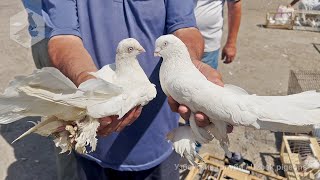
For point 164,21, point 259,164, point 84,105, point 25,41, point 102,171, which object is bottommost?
point 259,164

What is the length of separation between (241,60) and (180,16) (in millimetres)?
3240

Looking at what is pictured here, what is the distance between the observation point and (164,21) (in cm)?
151

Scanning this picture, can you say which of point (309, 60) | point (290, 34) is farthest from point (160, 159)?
point (290, 34)

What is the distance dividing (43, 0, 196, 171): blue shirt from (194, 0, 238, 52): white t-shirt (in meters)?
1.05

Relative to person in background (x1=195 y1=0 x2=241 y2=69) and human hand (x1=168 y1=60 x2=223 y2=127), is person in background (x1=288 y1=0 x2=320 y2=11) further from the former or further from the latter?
human hand (x1=168 y1=60 x2=223 y2=127)

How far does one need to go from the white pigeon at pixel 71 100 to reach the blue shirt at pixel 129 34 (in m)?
0.22

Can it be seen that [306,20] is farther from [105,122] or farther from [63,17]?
[105,122]

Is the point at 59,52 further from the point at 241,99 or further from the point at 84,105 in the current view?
the point at 241,99

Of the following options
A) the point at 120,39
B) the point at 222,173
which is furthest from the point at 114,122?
the point at 222,173

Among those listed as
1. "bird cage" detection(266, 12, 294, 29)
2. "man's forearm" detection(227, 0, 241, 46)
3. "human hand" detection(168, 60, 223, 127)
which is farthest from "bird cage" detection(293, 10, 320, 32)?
"human hand" detection(168, 60, 223, 127)

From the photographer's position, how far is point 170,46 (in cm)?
126

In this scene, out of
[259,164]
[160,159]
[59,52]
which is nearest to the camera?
[59,52]

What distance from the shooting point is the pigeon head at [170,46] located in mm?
1255

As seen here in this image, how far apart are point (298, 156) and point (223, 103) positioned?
6.17 feet
